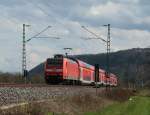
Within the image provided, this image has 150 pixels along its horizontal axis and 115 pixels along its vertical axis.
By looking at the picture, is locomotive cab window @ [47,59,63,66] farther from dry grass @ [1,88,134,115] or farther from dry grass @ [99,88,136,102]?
dry grass @ [1,88,134,115]

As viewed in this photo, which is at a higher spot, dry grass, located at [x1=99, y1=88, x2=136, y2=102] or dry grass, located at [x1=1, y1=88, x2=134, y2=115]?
dry grass, located at [x1=99, y1=88, x2=136, y2=102]

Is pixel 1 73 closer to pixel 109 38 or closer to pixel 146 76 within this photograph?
pixel 109 38

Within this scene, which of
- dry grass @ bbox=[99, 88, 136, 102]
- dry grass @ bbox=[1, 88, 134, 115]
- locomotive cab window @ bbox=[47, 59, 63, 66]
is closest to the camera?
dry grass @ bbox=[1, 88, 134, 115]

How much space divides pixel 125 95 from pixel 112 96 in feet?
30.2

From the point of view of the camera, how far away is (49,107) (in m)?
33.2

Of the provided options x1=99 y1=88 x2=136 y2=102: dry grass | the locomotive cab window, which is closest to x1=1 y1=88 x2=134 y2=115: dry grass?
x1=99 y1=88 x2=136 y2=102: dry grass

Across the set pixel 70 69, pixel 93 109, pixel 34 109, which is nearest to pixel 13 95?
pixel 34 109

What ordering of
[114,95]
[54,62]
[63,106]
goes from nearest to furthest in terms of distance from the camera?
[63,106], [114,95], [54,62]

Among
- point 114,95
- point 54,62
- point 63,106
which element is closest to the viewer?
point 63,106

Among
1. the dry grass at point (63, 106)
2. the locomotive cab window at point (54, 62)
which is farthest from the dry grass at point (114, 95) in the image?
the dry grass at point (63, 106)

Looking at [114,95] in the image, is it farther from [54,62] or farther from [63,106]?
[63,106]

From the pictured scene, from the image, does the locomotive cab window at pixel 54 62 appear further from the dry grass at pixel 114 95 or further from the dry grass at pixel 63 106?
the dry grass at pixel 63 106

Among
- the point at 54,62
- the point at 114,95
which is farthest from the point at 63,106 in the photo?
the point at 54,62

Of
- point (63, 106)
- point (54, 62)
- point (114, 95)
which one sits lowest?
point (63, 106)
